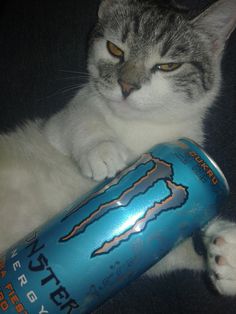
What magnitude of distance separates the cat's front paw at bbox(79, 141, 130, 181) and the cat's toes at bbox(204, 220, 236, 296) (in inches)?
15.7

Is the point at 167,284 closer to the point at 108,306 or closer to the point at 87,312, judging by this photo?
the point at 108,306

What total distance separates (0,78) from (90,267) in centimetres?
127

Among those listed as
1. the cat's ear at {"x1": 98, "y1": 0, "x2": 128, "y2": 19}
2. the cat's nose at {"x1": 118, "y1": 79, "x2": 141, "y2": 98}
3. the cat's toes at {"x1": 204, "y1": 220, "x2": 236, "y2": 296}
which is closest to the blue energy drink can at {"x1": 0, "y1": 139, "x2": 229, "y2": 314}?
the cat's toes at {"x1": 204, "y1": 220, "x2": 236, "y2": 296}

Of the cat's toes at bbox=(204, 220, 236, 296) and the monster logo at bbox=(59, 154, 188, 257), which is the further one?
the cat's toes at bbox=(204, 220, 236, 296)

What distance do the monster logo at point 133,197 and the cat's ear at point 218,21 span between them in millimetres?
645

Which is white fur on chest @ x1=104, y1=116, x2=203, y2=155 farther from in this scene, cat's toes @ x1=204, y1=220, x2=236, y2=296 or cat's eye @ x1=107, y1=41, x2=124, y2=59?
cat's toes @ x1=204, y1=220, x2=236, y2=296

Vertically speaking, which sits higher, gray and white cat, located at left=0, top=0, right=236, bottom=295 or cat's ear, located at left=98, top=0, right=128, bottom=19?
cat's ear, located at left=98, top=0, right=128, bottom=19

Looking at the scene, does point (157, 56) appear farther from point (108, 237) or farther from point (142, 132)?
point (108, 237)

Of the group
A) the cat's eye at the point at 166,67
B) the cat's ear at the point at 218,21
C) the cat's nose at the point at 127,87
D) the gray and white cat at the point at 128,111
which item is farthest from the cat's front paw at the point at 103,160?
the cat's ear at the point at 218,21

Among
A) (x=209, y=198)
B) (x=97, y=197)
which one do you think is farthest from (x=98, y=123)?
(x=209, y=198)

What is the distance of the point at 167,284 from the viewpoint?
4.94ft

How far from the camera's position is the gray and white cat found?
1211 millimetres

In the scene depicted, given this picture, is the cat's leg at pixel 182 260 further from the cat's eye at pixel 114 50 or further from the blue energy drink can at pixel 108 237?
the cat's eye at pixel 114 50

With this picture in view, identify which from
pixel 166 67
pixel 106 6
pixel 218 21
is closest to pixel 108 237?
pixel 166 67
